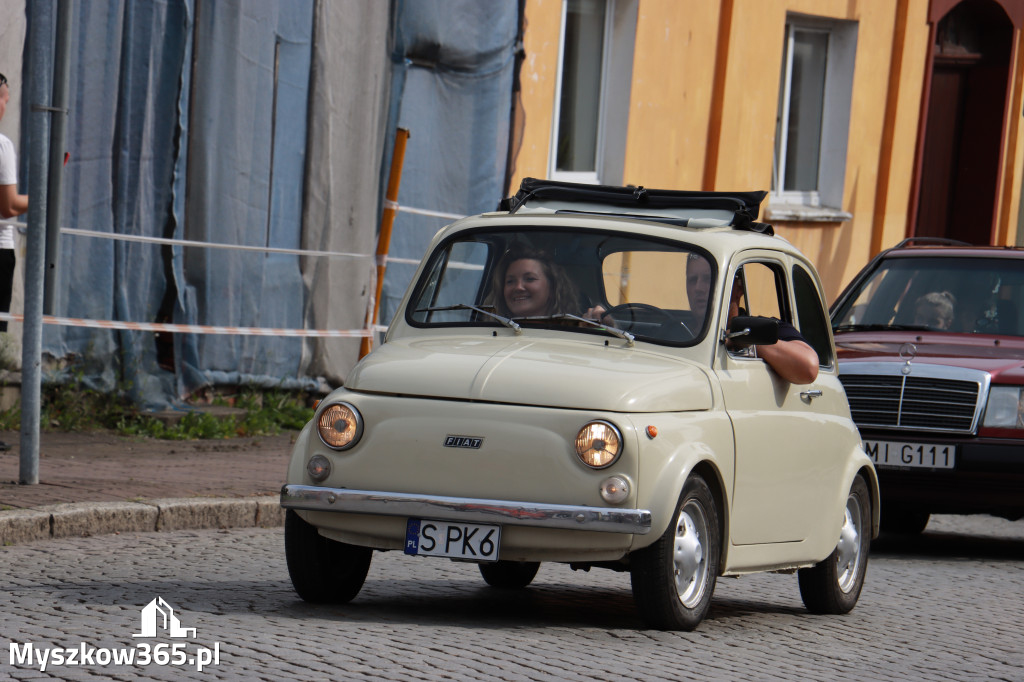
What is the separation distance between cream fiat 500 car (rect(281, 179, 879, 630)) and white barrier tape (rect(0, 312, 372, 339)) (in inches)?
181

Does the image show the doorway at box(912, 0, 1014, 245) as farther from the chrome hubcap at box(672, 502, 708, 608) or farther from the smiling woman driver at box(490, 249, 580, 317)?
the chrome hubcap at box(672, 502, 708, 608)

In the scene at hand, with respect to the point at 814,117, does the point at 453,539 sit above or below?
below

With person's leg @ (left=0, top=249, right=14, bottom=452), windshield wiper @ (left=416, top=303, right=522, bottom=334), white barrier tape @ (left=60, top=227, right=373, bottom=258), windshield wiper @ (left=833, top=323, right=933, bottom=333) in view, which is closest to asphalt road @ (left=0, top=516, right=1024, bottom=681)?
windshield wiper @ (left=416, top=303, right=522, bottom=334)

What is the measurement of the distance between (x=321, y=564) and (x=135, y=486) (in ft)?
11.0

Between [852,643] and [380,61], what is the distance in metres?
8.96

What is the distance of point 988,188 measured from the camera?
23.5 meters

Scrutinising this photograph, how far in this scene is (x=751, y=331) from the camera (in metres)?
7.32

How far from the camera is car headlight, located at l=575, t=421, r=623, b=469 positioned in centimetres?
646

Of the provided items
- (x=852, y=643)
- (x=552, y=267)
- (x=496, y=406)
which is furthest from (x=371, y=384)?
(x=852, y=643)

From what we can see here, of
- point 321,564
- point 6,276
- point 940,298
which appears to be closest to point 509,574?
point 321,564

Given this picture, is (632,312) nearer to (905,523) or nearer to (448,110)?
(905,523)

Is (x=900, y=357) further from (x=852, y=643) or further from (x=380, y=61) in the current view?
(x=380, y=61)

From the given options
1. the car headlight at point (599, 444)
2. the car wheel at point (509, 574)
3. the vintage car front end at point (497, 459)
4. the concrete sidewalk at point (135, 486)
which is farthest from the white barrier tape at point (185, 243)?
the car headlight at point (599, 444)

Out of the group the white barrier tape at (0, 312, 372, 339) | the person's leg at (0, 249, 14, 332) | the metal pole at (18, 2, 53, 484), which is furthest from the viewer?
the white barrier tape at (0, 312, 372, 339)
